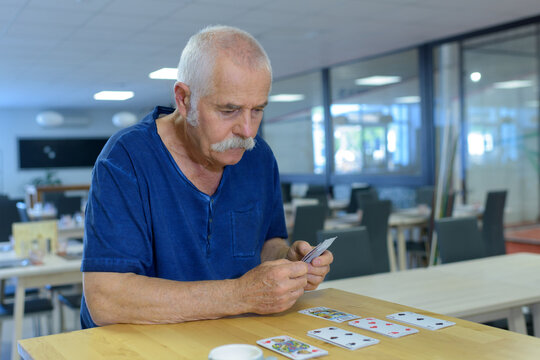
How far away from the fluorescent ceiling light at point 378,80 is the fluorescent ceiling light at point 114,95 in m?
5.32

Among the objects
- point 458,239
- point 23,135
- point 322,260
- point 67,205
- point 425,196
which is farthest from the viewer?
point 23,135

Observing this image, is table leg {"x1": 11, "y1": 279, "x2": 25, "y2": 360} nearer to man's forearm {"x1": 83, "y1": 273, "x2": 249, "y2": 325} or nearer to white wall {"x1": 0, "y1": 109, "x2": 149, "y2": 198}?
man's forearm {"x1": 83, "y1": 273, "x2": 249, "y2": 325}

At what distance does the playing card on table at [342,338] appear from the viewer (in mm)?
1190

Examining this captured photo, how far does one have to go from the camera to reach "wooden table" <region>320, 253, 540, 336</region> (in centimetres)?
213

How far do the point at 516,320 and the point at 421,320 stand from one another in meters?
1.27

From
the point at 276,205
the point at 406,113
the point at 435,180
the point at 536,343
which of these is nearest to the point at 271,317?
the point at 276,205

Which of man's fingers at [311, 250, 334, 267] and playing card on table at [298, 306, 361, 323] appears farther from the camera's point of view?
man's fingers at [311, 250, 334, 267]

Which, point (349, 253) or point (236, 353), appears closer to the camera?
point (236, 353)

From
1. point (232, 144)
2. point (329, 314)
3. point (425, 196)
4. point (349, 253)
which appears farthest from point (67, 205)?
point (329, 314)

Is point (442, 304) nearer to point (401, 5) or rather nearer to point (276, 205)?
point (276, 205)

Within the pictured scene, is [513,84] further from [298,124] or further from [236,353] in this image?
[236,353]

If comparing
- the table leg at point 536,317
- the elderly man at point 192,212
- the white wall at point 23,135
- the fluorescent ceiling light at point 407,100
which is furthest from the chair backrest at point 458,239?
the white wall at point 23,135

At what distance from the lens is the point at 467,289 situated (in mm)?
2369

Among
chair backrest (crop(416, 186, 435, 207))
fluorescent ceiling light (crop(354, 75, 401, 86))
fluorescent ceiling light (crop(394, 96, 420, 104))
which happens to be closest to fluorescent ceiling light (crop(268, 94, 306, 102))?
fluorescent ceiling light (crop(354, 75, 401, 86))
